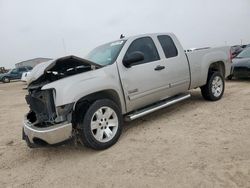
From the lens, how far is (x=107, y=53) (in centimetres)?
565

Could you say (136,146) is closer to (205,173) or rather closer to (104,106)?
(104,106)

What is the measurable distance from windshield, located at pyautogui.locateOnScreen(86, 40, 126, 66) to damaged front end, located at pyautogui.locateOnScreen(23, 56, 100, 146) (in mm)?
490

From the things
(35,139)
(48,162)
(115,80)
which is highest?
(115,80)

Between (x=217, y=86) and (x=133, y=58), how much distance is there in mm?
3270

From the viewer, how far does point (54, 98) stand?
14.0 ft

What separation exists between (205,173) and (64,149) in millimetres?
2559

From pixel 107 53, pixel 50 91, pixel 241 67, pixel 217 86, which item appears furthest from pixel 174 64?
pixel 241 67

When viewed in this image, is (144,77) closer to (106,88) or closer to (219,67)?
(106,88)

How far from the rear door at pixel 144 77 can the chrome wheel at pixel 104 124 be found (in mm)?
539

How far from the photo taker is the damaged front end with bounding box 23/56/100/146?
4160 mm

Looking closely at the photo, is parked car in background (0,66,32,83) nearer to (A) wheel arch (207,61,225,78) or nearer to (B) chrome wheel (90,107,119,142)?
(A) wheel arch (207,61,225,78)

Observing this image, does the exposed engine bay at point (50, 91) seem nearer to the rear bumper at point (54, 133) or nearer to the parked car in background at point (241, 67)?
the rear bumper at point (54, 133)

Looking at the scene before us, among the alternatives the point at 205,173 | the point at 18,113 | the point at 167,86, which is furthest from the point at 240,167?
the point at 18,113

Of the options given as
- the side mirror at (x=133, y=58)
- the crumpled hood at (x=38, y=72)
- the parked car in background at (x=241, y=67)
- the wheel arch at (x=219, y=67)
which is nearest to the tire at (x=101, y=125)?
the side mirror at (x=133, y=58)
